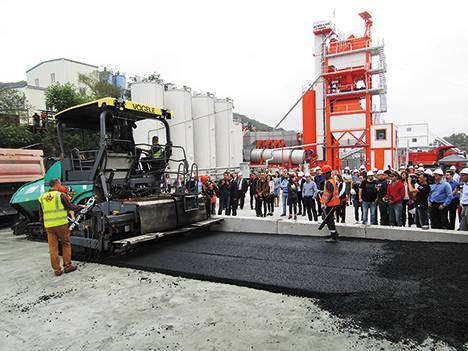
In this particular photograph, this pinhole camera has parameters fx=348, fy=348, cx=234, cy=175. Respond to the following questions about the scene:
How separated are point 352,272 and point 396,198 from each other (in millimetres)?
3566

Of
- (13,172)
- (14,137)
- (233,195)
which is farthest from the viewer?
(14,137)

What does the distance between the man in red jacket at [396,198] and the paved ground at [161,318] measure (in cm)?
464

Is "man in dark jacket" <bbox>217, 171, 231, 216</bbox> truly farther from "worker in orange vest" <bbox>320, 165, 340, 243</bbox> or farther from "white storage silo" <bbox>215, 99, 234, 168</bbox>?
"white storage silo" <bbox>215, 99, 234, 168</bbox>

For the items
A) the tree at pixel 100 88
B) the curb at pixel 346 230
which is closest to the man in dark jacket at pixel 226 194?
the curb at pixel 346 230

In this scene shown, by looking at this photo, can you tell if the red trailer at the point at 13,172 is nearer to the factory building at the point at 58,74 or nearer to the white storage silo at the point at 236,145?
the white storage silo at the point at 236,145

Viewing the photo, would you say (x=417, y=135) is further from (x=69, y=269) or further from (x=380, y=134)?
(x=69, y=269)

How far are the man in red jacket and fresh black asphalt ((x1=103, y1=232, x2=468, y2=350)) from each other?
1.71 meters

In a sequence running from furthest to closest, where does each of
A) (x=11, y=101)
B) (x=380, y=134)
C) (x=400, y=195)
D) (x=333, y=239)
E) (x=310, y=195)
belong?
(x=11, y=101) < (x=380, y=134) < (x=310, y=195) < (x=400, y=195) < (x=333, y=239)

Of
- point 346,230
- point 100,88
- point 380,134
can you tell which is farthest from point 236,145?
point 346,230

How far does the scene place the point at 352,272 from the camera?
4672 mm

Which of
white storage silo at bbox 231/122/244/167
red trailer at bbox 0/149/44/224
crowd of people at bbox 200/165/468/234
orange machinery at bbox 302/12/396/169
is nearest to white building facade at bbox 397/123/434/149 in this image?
orange machinery at bbox 302/12/396/169

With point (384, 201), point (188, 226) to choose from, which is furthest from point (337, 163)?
point (188, 226)

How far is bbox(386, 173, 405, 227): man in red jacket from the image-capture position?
7512 millimetres

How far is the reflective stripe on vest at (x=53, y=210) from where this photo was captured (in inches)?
210
